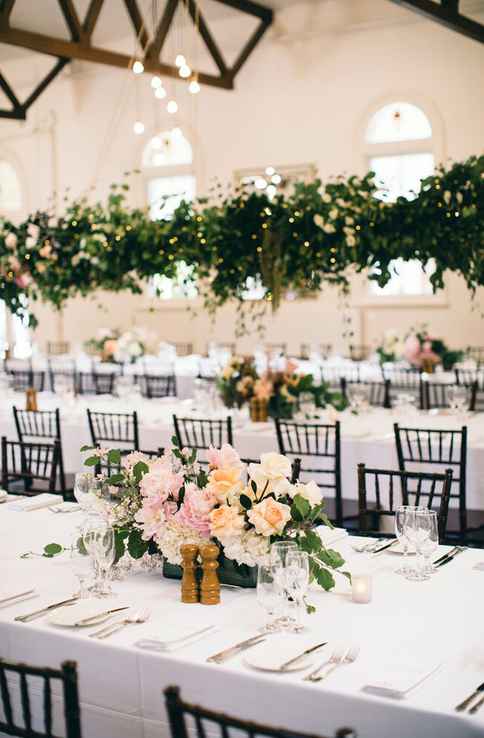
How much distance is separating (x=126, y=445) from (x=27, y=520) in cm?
266

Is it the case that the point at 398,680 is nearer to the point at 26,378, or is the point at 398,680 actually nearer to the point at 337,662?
the point at 337,662

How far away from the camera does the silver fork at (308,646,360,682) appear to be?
2330 millimetres

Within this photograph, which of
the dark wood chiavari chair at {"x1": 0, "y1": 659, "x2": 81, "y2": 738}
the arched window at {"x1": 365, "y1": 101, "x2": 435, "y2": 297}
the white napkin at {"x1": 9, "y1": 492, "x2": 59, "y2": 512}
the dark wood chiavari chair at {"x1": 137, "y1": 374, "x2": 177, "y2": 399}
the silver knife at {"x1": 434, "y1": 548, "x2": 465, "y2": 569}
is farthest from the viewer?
the arched window at {"x1": 365, "y1": 101, "x2": 435, "y2": 297}

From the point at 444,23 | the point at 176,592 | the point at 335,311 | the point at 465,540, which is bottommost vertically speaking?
the point at 465,540

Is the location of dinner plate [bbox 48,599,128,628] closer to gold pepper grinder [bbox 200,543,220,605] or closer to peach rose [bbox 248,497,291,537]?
gold pepper grinder [bbox 200,543,220,605]

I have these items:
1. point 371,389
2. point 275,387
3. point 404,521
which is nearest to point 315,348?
point 371,389

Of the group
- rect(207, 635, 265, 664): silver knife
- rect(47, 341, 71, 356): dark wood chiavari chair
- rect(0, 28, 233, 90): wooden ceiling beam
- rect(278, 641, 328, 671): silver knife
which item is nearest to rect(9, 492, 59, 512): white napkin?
rect(207, 635, 265, 664): silver knife

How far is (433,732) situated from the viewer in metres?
2.13

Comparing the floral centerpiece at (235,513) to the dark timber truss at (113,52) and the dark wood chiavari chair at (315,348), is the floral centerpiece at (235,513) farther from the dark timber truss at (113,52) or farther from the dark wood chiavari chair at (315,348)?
the dark wood chiavari chair at (315,348)

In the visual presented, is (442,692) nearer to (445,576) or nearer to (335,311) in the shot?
(445,576)

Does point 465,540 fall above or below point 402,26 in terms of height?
below

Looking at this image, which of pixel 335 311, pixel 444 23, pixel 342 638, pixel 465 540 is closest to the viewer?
pixel 342 638

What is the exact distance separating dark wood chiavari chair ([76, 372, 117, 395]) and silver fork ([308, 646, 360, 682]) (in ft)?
24.3

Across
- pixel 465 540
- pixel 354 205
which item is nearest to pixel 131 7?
pixel 354 205
